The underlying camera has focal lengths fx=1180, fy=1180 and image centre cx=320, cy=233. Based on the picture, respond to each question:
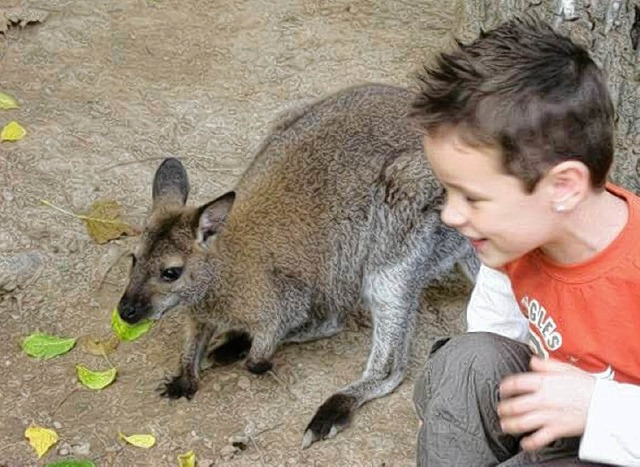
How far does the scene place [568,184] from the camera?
220 centimetres

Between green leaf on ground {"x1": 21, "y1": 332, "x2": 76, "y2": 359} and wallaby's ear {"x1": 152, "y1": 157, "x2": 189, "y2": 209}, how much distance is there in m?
0.53

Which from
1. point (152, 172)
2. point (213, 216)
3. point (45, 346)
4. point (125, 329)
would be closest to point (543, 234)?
point (213, 216)

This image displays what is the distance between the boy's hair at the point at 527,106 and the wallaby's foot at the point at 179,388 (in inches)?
63.8

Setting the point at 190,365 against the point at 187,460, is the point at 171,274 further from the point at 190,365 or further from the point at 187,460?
the point at 187,460

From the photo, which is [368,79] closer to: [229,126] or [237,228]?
[229,126]

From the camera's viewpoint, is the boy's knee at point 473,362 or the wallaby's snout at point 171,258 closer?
the boy's knee at point 473,362

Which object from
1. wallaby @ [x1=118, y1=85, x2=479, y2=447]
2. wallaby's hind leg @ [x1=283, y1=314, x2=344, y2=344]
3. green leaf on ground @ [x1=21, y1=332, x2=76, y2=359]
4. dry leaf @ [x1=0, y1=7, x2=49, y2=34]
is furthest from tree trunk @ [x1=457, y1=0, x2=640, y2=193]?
dry leaf @ [x1=0, y1=7, x2=49, y2=34]

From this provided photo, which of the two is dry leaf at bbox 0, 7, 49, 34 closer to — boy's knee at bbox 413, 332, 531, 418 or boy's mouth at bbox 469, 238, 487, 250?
boy's knee at bbox 413, 332, 531, 418

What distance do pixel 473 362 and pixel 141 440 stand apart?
126 centimetres

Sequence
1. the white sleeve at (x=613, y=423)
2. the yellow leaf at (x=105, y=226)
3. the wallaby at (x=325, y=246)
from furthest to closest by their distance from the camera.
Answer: the yellow leaf at (x=105, y=226) < the wallaby at (x=325, y=246) < the white sleeve at (x=613, y=423)

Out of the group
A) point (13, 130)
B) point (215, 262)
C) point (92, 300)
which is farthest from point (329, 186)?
point (13, 130)

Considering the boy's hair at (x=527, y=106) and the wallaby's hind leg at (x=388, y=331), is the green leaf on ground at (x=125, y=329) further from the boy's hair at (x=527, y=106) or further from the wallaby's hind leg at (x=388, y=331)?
the boy's hair at (x=527, y=106)

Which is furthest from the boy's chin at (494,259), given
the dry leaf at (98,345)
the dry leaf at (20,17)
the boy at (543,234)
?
the dry leaf at (20,17)

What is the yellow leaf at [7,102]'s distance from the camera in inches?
190
